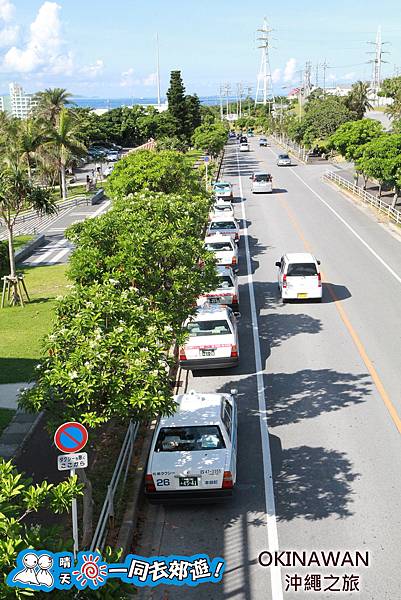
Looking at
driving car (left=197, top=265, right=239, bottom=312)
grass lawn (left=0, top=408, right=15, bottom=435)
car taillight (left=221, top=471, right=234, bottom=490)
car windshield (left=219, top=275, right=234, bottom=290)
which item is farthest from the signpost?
car windshield (left=219, top=275, right=234, bottom=290)

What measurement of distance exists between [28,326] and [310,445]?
11382mm

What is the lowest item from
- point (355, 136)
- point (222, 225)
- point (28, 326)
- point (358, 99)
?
point (28, 326)

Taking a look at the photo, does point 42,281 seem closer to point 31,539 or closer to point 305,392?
point 305,392

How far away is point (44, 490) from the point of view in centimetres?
688

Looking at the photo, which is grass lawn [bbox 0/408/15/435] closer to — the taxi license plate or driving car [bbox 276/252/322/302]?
the taxi license plate

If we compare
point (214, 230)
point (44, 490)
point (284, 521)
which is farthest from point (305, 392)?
point (214, 230)

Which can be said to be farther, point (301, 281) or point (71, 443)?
point (301, 281)

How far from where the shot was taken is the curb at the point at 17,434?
13.2 metres

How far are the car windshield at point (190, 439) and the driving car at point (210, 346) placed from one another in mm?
5227

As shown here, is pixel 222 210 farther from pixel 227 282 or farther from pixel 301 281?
pixel 227 282

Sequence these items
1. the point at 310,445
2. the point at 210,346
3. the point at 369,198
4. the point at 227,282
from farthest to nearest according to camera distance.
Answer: the point at 369,198, the point at 227,282, the point at 210,346, the point at 310,445

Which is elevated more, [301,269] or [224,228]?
[301,269]

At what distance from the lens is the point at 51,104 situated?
205 ft

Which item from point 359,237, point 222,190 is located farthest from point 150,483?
point 222,190
